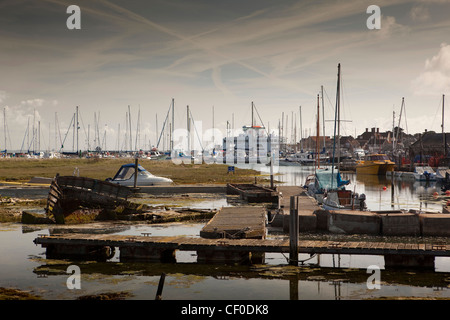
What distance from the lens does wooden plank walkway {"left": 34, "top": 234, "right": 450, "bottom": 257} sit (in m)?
17.2

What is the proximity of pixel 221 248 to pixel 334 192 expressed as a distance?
13.9 meters

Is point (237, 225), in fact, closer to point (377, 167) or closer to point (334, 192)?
point (334, 192)

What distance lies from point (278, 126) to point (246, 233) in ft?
359

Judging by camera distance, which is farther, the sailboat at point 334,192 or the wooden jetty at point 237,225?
the sailboat at point 334,192

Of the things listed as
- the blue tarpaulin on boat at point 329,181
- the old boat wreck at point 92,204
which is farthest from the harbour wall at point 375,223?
the blue tarpaulin on boat at point 329,181

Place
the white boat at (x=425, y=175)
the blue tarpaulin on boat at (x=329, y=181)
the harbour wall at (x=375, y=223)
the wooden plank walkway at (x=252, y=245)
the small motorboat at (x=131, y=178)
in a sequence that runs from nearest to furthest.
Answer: the wooden plank walkway at (x=252, y=245), the harbour wall at (x=375, y=223), the blue tarpaulin on boat at (x=329, y=181), the small motorboat at (x=131, y=178), the white boat at (x=425, y=175)

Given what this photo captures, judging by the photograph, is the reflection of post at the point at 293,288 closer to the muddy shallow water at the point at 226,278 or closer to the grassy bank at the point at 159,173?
the muddy shallow water at the point at 226,278

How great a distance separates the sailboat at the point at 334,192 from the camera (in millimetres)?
29402

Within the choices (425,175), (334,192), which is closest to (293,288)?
(334,192)

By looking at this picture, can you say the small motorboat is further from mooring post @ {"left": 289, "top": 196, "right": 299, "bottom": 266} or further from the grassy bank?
mooring post @ {"left": 289, "top": 196, "right": 299, "bottom": 266}

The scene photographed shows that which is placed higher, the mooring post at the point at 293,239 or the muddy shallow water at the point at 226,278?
the mooring post at the point at 293,239

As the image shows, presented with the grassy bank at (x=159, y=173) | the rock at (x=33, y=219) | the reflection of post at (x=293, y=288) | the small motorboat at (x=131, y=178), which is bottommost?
the reflection of post at (x=293, y=288)

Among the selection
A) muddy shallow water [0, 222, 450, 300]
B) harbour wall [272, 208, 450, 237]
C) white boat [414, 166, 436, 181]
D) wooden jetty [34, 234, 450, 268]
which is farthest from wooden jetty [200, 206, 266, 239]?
white boat [414, 166, 436, 181]
